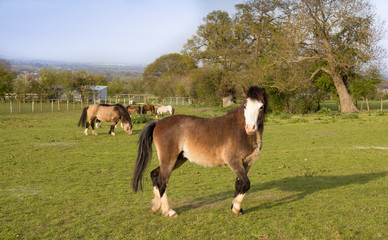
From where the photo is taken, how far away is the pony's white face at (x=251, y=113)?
508 cm

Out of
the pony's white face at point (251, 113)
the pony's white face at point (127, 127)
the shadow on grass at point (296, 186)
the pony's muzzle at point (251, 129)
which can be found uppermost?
the pony's white face at point (251, 113)

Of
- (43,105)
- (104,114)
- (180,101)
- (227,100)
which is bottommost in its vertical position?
(43,105)

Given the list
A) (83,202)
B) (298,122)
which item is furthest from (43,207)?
(298,122)

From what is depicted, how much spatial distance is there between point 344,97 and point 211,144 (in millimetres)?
30155

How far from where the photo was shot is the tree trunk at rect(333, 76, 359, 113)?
1265 inches

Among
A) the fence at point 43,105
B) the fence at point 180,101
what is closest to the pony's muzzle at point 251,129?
the fence at point 43,105

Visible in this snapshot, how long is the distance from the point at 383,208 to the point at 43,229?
220 inches

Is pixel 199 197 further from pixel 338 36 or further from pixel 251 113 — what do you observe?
pixel 338 36

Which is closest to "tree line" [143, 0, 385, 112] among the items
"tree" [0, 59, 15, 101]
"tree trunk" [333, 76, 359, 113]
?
"tree trunk" [333, 76, 359, 113]

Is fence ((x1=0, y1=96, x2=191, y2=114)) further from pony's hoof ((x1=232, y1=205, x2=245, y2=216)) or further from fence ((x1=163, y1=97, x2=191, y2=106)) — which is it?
pony's hoof ((x1=232, y1=205, x2=245, y2=216))

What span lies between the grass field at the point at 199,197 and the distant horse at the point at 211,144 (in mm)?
512

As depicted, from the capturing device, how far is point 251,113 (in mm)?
5141

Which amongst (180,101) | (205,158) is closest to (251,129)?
(205,158)

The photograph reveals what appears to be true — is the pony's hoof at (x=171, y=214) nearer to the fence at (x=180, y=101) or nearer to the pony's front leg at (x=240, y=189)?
the pony's front leg at (x=240, y=189)
